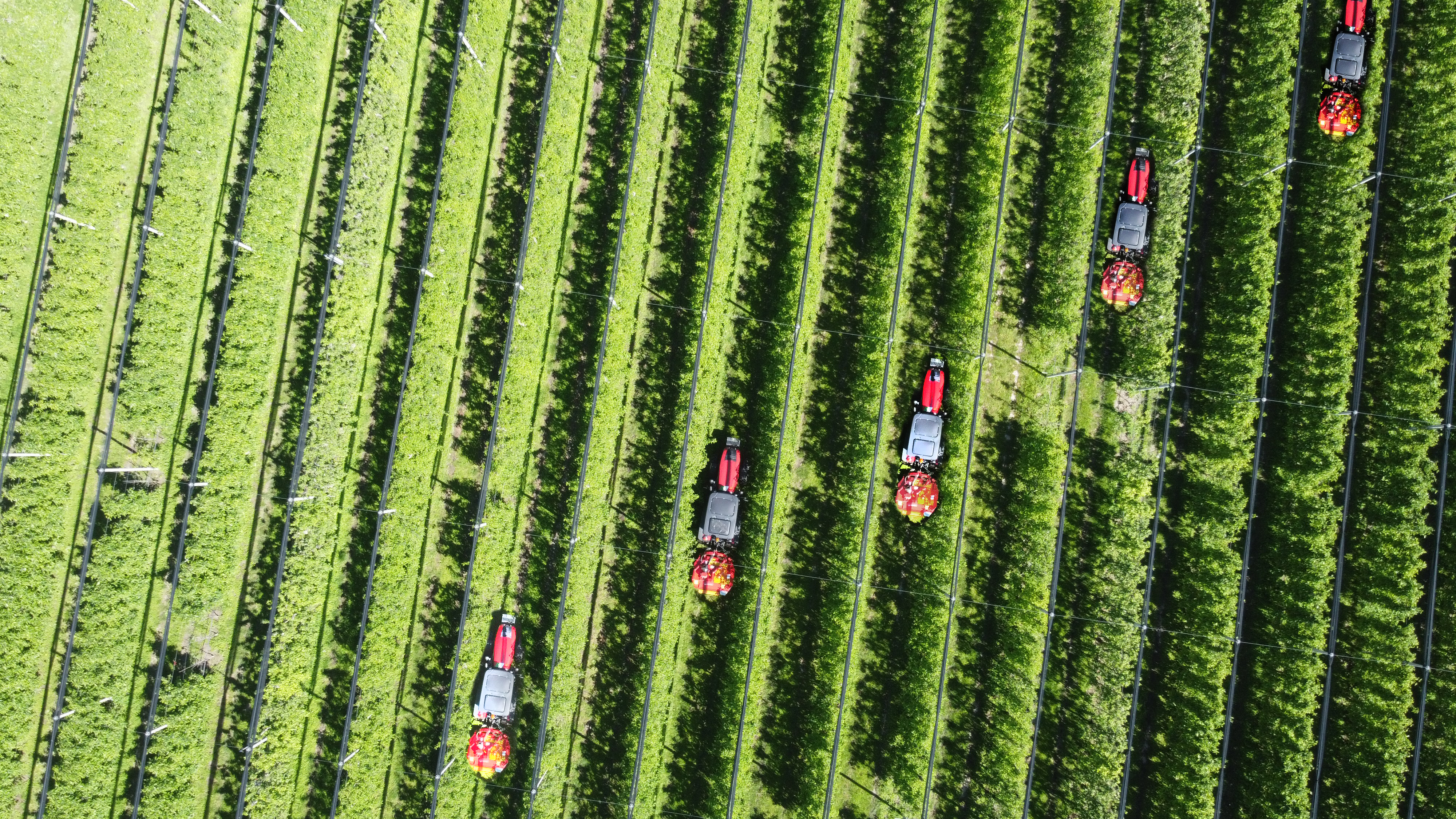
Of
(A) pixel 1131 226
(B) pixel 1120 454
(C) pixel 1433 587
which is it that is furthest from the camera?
(B) pixel 1120 454

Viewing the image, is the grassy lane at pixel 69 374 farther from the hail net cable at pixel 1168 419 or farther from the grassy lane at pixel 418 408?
the hail net cable at pixel 1168 419

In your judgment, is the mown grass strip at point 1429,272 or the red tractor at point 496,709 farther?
the red tractor at point 496,709

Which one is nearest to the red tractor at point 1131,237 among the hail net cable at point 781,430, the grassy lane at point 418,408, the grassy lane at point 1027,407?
the grassy lane at point 1027,407

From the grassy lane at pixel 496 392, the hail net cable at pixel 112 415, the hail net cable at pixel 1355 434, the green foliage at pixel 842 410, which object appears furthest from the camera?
the grassy lane at pixel 496 392

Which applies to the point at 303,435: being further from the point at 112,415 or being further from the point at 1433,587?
the point at 1433,587

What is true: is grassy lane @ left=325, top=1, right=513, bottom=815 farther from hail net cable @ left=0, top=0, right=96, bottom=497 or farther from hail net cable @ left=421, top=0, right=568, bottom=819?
hail net cable @ left=0, top=0, right=96, bottom=497

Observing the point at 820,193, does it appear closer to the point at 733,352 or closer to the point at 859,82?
the point at 859,82

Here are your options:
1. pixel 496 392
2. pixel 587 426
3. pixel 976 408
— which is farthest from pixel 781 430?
pixel 496 392

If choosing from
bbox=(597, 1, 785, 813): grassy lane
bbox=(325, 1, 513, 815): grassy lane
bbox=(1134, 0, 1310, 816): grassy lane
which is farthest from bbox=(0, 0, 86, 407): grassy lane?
bbox=(1134, 0, 1310, 816): grassy lane
